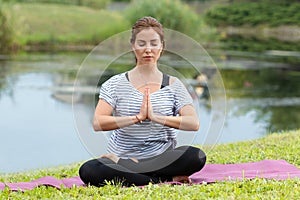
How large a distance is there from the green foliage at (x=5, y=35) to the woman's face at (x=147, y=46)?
17.7m

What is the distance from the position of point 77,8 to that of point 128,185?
27.0 m

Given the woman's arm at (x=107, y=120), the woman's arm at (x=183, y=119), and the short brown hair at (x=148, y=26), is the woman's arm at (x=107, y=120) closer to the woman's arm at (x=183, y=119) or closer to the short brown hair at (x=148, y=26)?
the woman's arm at (x=183, y=119)

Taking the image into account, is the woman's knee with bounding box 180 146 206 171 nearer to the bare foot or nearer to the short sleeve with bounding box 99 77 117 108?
the bare foot

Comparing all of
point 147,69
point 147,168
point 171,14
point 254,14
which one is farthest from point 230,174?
point 254,14

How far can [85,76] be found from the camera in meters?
4.55

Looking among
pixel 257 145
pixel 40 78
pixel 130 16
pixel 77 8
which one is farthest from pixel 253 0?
pixel 257 145

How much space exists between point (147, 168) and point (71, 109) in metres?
7.76

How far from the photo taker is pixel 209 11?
133 feet

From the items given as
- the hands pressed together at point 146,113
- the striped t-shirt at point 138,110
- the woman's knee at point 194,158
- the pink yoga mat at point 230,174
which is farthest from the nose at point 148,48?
the pink yoga mat at point 230,174

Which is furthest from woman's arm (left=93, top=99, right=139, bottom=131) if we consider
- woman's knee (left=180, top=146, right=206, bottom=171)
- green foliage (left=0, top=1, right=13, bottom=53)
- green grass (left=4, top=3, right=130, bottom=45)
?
green grass (left=4, top=3, right=130, bottom=45)

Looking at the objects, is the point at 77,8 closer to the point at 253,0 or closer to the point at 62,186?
the point at 253,0

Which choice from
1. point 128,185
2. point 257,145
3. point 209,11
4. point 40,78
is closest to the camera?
point 128,185

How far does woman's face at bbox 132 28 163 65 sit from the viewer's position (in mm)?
3627

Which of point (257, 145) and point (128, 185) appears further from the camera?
point (257, 145)
